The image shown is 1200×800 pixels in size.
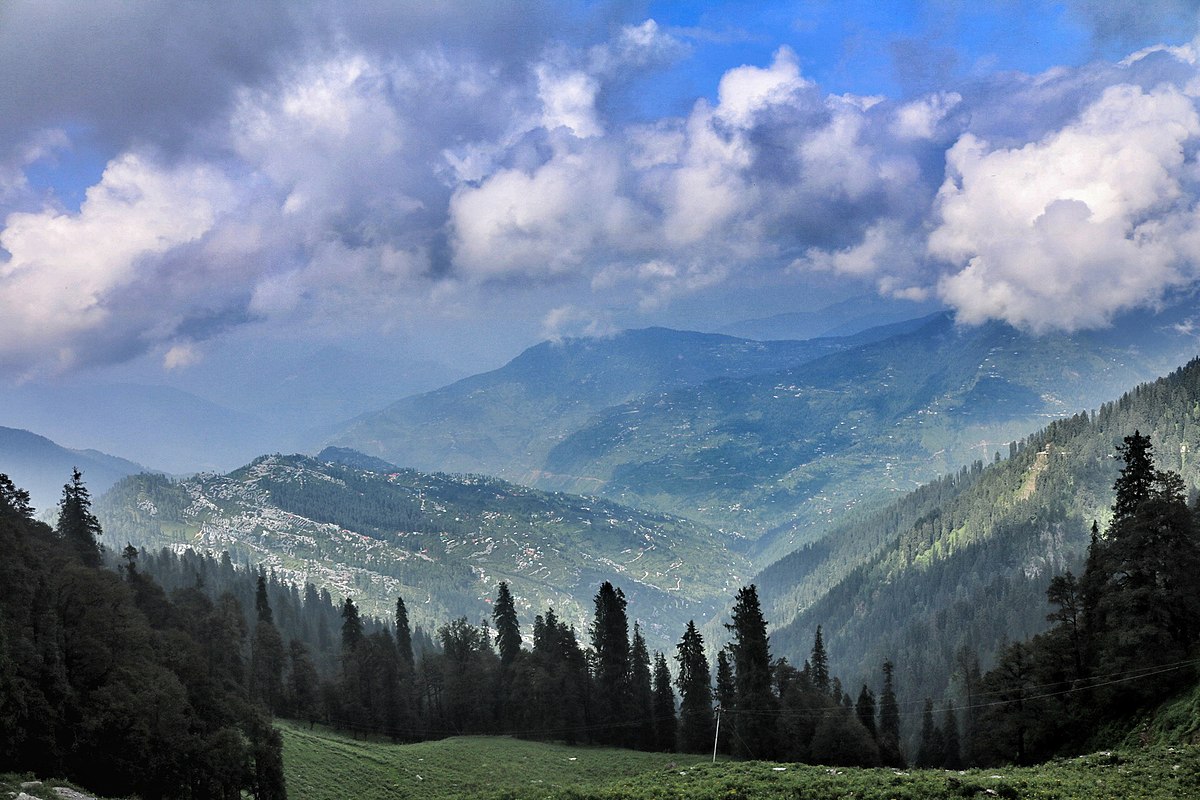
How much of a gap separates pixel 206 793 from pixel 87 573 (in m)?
21.4

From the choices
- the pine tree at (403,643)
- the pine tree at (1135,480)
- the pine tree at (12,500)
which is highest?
the pine tree at (12,500)

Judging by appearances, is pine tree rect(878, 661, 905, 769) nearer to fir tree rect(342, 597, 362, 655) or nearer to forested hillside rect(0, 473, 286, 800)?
forested hillside rect(0, 473, 286, 800)

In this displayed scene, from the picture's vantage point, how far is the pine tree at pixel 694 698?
101m

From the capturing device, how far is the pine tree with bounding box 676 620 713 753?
100750mm

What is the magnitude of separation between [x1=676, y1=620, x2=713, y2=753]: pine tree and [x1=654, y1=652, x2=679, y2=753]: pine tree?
5.30 feet

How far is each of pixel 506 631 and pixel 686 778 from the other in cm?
8234

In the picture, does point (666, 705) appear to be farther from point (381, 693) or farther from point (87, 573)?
point (87, 573)

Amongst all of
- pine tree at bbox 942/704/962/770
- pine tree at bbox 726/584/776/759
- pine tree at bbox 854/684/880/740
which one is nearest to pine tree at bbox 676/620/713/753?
pine tree at bbox 726/584/776/759

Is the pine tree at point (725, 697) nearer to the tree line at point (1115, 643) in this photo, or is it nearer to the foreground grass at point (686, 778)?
the foreground grass at point (686, 778)

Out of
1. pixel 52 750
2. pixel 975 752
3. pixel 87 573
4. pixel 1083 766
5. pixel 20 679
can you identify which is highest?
pixel 87 573

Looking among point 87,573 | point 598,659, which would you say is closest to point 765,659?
point 598,659

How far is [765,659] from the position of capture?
100188mm

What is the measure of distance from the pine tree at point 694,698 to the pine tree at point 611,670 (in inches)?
302

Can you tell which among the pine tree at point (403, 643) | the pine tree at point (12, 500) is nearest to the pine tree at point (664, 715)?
the pine tree at point (403, 643)
